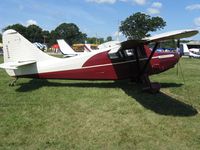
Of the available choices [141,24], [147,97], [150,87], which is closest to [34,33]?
→ [141,24]

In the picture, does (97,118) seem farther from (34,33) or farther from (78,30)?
(78,30)

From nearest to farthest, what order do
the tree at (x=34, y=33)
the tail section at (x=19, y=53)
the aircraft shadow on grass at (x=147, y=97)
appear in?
the aircraft shadow on grass at (x=147, y=97)
the tail section at (x=19, y=53)
the tree at (x=34, y=33)

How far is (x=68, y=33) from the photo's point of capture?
158 m

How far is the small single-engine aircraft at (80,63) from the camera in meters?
10.6

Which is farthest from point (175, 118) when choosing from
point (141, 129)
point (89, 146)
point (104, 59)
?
point (104, 59)

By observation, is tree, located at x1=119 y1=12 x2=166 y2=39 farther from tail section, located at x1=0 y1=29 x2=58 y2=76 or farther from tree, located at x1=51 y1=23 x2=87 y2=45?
tail section, located at x1=0 y1=29 x2=58 y2=76

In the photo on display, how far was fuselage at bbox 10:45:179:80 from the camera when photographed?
418 inches

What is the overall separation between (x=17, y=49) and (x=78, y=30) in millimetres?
156523

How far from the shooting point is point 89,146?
17.2 ft

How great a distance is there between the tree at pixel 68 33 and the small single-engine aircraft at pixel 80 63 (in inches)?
5741

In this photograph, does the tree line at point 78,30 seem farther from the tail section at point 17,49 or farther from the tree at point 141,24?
the tail section at point 17,49

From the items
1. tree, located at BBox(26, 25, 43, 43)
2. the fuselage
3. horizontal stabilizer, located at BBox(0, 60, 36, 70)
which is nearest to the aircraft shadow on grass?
the fuselage

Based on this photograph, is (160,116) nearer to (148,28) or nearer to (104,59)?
(104,59)

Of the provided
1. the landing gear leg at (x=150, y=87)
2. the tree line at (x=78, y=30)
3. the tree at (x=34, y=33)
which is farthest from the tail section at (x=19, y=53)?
the tree at (x=34, y=33)
